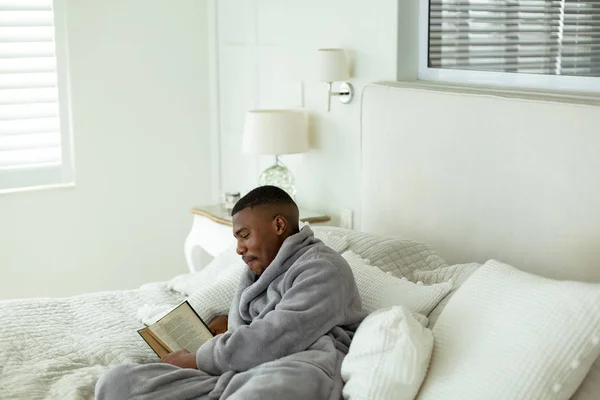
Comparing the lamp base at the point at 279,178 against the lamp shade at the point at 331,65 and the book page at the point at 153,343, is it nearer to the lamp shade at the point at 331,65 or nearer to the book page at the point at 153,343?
the lamp shade at the point at 331,65

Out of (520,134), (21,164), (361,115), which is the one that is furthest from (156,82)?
(520,134)

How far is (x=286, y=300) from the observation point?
88.4 inches

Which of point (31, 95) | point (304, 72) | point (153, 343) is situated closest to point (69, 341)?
point (153, 343)

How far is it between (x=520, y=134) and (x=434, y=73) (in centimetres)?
80

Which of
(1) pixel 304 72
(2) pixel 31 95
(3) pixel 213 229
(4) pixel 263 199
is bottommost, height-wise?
(3) pixel 213 229

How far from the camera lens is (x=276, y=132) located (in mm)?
3785

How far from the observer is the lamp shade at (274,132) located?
12.4 ft

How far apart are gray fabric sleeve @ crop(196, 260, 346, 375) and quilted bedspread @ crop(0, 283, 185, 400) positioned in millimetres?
365

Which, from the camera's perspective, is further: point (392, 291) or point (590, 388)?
point (392, 291)

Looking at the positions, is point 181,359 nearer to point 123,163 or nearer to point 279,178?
point 279,178

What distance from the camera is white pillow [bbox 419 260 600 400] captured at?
191 cm

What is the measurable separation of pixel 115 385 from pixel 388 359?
0.65 metres

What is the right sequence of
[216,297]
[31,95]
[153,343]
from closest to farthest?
[153,343], [216,297], [31,95]

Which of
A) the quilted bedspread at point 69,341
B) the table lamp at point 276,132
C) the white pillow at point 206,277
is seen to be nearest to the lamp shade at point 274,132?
the table lamp at point 276,132
